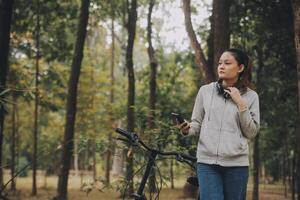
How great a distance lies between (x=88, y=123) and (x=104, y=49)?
37.4 ft

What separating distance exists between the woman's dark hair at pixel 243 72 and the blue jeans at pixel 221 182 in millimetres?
616

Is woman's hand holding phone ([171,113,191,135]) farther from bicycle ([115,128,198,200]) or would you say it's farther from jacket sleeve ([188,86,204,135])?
bicycle ([115,128,198,200])

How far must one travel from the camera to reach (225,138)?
143 inches

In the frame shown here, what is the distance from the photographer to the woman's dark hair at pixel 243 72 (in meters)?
3.84

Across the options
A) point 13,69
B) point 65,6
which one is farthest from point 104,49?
point 65,6

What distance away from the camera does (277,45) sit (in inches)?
574

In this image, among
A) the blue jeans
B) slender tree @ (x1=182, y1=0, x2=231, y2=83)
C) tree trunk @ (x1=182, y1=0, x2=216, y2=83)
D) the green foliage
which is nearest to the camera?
the blue jeans

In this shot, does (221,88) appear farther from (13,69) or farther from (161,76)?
(161,76)

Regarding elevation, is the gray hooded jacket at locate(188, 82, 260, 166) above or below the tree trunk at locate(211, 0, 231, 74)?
below

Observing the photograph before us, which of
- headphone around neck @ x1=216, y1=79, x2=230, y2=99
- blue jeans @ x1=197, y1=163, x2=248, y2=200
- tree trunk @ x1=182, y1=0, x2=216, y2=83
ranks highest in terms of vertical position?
tree trunk @ x1=182, y1=0, x2=216, y2=83

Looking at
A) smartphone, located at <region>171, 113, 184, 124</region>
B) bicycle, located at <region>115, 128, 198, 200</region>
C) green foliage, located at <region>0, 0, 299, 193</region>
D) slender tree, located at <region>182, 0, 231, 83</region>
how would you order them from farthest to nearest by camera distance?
1. green foliage, located at <region>0, 0, 299, 193</region>
2. slender tree, located at <region>182, 0, 231, 83</region>
3. bicycle, located at <region>115, 128, 198, 200</region>
4. smartphone, located at <region>171, 113, 184, 124</region>

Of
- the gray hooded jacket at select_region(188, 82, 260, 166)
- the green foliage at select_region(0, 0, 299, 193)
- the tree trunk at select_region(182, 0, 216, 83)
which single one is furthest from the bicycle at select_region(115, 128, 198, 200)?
the tree trunk at select_region(182, 0, 216, 83)

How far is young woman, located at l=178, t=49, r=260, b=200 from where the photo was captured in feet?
11.8

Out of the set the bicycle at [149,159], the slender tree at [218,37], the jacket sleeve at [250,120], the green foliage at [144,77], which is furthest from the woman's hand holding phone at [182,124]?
the slender tree at [218,37]
